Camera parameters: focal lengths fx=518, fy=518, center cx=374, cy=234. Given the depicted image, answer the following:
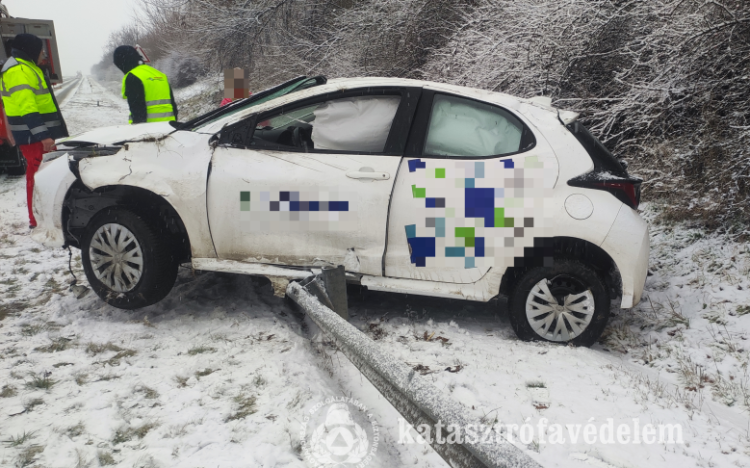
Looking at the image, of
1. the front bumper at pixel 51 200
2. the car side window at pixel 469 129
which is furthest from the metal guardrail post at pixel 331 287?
the front bumper at pixel 51 200

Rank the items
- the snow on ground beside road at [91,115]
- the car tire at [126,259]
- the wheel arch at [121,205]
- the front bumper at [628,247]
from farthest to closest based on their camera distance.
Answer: the snow on ground beside road at [91,115] < the wheel arch at [121,205] < the car tire at [126,259] < the front bumper at [628,247]

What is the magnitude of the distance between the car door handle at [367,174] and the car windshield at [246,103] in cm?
88

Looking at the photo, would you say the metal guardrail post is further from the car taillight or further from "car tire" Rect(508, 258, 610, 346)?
the car taillight

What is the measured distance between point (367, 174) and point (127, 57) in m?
3.96

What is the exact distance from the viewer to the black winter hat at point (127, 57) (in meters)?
5.79

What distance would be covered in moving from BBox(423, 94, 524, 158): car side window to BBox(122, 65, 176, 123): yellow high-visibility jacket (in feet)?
11.6

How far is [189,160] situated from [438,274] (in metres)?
1.89

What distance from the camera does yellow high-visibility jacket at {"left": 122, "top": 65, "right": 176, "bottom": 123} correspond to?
568cm

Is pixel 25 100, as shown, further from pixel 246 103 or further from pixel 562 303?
pixel 562 303

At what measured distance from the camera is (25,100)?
542 centimetres

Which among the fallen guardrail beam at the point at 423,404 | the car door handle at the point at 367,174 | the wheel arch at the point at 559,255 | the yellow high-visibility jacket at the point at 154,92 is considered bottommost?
the fallen guardrail beam at the point at 423,404

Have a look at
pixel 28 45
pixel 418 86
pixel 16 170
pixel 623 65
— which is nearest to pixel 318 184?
pixel 418 86

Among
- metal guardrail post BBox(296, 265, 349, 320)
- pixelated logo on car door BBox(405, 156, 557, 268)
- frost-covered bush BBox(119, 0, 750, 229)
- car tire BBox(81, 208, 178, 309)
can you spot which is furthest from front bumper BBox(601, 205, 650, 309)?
car tire BBox(81, 208, 178, 309)

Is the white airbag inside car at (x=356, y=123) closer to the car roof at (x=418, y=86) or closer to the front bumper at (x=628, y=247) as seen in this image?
the car roof at (x=418, y=86)
